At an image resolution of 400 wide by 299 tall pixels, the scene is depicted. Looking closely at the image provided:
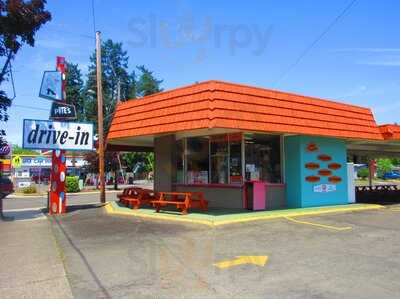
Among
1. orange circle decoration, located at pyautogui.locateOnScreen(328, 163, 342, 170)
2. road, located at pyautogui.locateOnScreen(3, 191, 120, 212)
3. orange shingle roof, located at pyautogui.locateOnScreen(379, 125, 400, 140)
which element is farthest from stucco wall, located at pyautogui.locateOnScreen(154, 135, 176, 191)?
orange shingle roof, located at pyautogui.locateOnScreen(379, 125, 400, 140)

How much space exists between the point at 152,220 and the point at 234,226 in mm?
3016

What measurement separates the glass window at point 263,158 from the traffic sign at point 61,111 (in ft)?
22.6

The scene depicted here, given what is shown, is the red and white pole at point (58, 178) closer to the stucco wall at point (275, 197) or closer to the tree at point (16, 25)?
the tree at point (16, 25)

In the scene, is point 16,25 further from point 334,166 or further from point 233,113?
point 334,166

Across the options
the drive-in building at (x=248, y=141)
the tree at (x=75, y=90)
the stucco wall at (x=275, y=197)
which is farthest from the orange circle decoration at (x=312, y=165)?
the tree at (x=75, y=90)

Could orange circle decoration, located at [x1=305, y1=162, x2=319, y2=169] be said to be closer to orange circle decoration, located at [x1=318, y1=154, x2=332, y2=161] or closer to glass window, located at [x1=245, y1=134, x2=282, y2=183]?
orange circle decoration, located at [x1=318, y1=154, x2=332, y2=161]

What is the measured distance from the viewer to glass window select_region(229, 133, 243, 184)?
16250mm

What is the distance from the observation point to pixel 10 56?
642 inches

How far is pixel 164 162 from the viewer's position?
18828 mm

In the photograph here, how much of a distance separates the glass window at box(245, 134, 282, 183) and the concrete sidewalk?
7.41 meters

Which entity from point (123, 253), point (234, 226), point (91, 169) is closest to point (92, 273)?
point (123, 253)

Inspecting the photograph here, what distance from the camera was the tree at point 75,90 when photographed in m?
65.6

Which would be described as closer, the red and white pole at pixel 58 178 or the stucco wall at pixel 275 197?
the stucco wall at pixel 275 197

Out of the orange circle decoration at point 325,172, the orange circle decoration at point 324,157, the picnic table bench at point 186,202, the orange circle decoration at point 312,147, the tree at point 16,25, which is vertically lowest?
the picnic table bench at point 186,202
